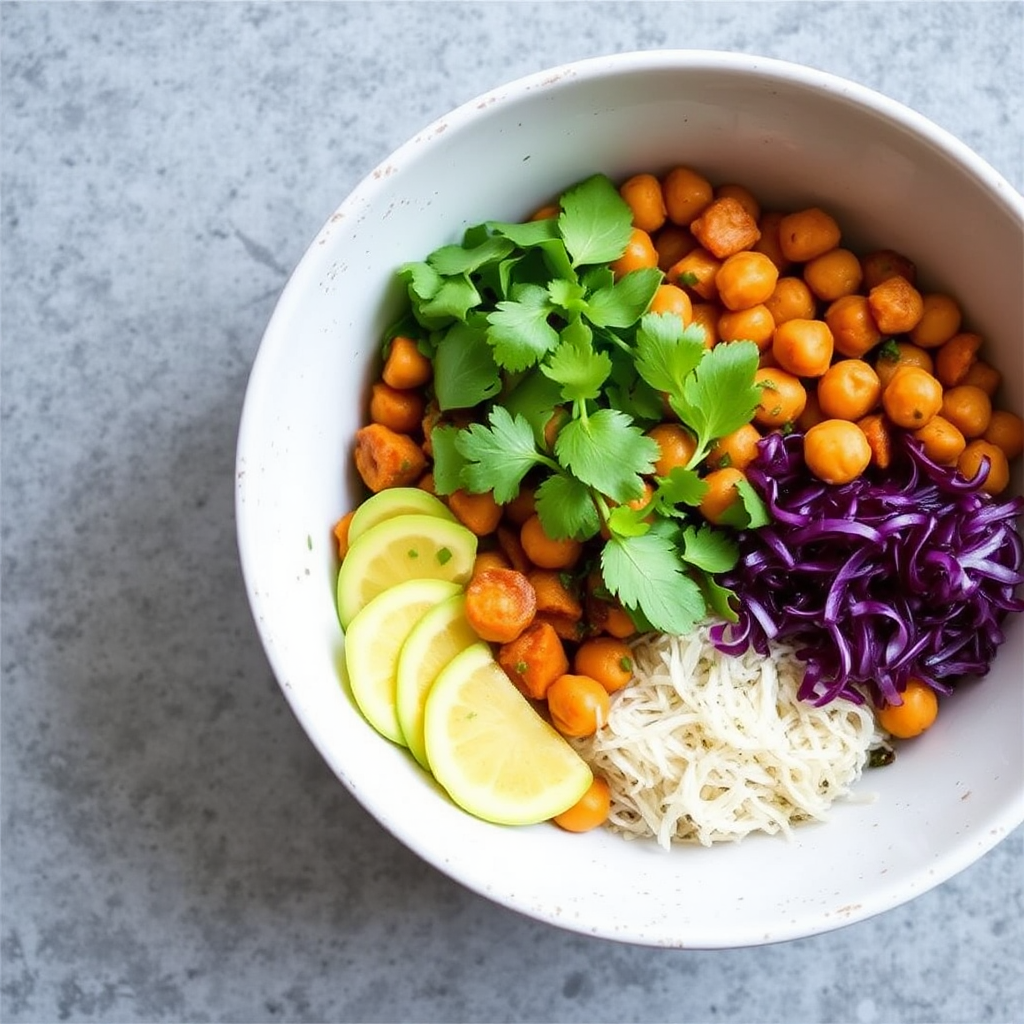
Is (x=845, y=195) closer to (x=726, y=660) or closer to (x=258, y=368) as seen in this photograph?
(x=726, y=660)

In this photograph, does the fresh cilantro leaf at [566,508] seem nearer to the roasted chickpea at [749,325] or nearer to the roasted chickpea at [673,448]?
the roasted chickpea at [673,448]

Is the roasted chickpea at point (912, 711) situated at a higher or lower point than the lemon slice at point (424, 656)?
higher

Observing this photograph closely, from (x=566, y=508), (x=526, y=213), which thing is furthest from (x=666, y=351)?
(x=526, y=213)

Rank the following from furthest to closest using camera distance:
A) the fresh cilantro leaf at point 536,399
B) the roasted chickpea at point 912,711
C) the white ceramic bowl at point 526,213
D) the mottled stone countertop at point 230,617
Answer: the mottled stone countertop at point 230,617, the roasted chickpea at point 912,711, the fresh cilantro leaf at point 536,399, the white ceramic bowl at point 526,213

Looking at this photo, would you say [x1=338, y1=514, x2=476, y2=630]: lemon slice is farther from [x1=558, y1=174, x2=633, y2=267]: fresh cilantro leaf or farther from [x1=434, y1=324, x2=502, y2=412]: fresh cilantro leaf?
[x1=558, y1=174, x2=633, y2=267]: fresh cilantro leaf

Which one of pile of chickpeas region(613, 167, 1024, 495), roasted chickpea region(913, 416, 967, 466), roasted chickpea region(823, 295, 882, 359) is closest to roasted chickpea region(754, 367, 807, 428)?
pile of chickpeas region(613, 167, 1024, 495)

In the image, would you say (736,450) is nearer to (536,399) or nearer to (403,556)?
(536,399)

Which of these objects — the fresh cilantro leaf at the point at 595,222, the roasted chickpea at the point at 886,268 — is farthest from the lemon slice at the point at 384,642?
the roasted chickpea at the point at 886,268
